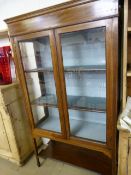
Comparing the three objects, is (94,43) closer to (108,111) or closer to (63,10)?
(63,10)

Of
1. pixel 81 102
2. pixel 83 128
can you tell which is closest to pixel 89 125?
pixel 83 128

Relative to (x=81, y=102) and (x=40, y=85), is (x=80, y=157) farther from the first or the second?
(x=40, y=85)

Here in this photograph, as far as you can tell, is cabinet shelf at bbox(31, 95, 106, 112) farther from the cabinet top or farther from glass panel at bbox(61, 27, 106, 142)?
the cabinet top

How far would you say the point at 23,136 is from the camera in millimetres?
2080

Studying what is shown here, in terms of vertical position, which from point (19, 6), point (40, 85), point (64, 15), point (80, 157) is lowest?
point (80, 157)

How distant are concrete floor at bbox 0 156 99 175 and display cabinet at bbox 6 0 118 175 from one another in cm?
12

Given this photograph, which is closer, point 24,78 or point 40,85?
point 24,78

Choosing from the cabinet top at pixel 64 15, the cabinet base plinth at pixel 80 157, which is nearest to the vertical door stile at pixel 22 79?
the cabinet top at pixel 64 15

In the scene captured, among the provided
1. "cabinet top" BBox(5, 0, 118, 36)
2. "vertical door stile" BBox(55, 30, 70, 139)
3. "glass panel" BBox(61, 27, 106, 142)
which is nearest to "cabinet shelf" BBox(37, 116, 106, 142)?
"glass panel" BBox(61, 27, 106, 142)

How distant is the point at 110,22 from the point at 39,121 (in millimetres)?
1384

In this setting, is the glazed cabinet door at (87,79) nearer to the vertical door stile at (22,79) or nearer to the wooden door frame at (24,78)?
the wooden door frame at (24,78)

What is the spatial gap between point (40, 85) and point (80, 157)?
1.05 metres

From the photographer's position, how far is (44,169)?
6.40ft

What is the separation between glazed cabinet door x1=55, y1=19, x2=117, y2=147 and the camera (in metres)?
1.22
